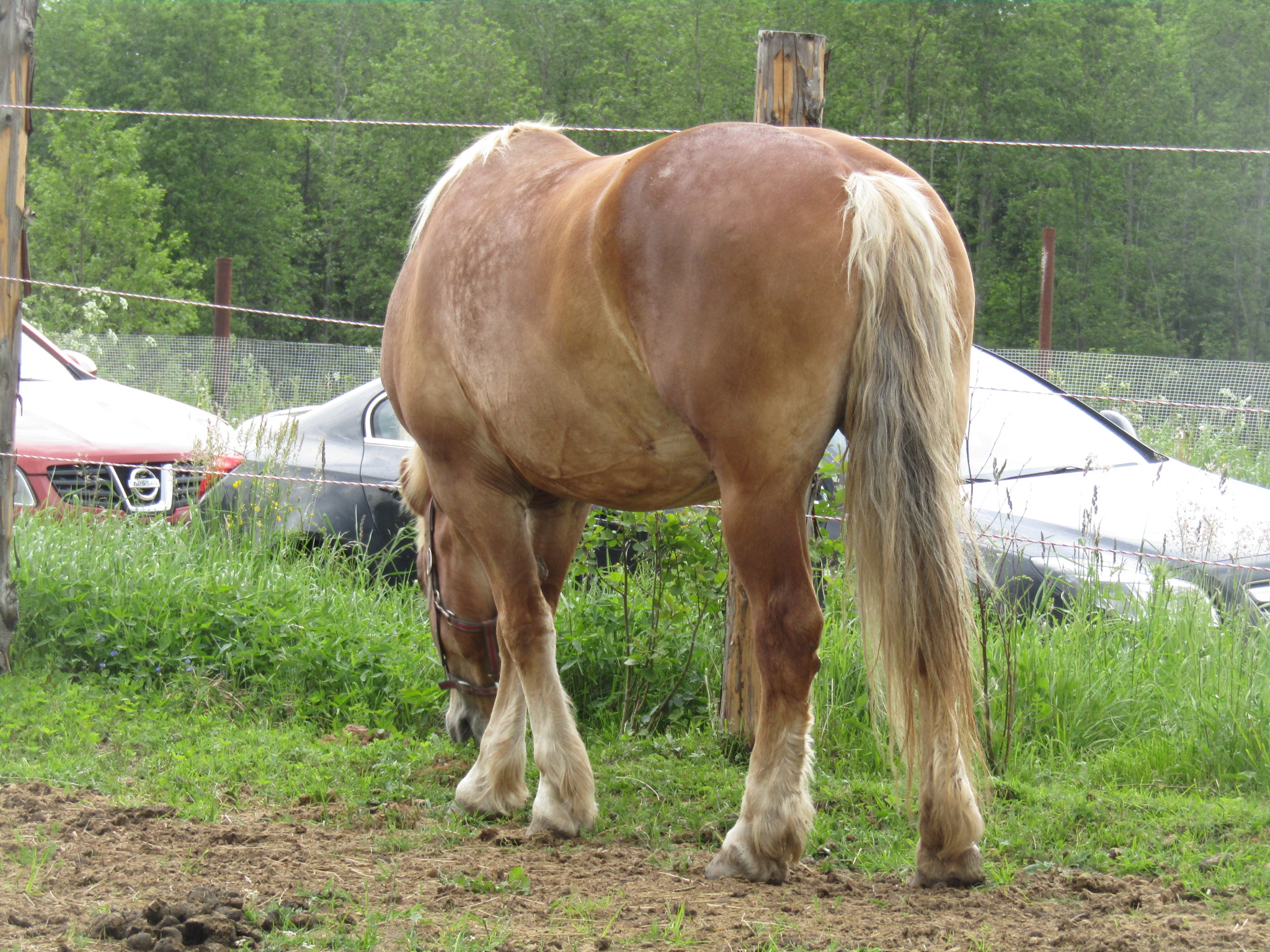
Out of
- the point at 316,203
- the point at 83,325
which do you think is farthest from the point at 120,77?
the point at 83,325

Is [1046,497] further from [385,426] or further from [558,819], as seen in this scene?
[385,426]

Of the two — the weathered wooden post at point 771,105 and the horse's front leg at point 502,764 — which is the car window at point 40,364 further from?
the weathered wooden post at point 771,105

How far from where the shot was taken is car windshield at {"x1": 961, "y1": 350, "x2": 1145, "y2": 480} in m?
5.33

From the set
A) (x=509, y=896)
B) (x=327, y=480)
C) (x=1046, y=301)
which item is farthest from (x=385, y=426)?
(x=1046, y=301)

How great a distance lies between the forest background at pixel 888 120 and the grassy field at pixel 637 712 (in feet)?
83.2

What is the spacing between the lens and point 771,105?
12.6ft

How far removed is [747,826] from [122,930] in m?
1.40

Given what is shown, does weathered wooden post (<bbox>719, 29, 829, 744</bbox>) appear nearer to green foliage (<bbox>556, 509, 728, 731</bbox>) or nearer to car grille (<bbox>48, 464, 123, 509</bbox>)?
green foliage (<bbox>556, 509, 728, 731</bbox>)

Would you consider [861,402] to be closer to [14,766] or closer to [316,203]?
[14,766]

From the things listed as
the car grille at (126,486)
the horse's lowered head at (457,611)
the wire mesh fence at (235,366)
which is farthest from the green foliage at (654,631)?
the wire mesh fence at (235,366)

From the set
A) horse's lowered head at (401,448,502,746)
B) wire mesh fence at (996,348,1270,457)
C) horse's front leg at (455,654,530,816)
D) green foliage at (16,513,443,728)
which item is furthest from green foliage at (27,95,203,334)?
horse's front leg at (455,654,530,816)

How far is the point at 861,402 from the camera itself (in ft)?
8.04

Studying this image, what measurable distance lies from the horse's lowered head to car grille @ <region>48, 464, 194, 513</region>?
2.80 meters

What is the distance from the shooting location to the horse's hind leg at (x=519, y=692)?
322 cm
